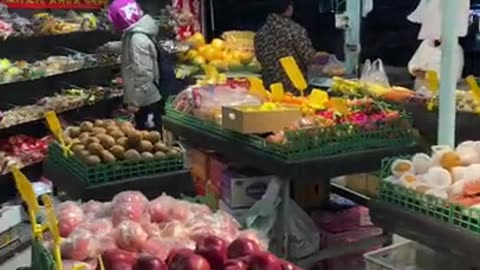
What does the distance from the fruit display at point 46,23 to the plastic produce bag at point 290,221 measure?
264 centimetres

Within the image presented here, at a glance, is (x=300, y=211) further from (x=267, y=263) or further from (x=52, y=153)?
(x=267, y=263)

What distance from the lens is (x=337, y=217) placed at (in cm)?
388

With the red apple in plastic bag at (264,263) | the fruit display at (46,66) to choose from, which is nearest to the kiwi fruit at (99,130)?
the red apple in plastic bag at (264,263)

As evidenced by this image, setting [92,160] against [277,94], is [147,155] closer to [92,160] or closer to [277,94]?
[92,160]

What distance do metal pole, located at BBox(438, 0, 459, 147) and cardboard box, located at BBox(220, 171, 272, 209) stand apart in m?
1.08

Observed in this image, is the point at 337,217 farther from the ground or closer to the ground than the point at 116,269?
closer to the ground

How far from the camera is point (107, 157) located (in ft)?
9.72

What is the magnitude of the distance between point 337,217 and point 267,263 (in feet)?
7.41

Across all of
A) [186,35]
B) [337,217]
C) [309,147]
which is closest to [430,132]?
[337,217]

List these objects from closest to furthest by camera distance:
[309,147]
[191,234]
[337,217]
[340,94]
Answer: [191,234] → [309,147] → [337,217] → [340,94]

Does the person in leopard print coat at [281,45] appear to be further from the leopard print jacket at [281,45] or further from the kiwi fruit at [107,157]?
the kiwi fruit at [107,157]

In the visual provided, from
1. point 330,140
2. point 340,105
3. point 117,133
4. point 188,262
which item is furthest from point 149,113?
point 188,262

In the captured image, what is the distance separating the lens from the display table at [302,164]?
3270 millimetres

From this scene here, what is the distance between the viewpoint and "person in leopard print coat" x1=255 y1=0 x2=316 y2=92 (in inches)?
223
